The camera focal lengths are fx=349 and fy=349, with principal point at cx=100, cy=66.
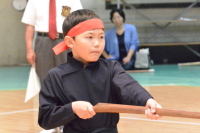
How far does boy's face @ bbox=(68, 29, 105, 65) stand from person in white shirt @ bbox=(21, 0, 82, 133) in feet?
4.48

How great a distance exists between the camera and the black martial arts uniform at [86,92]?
1.63 meters

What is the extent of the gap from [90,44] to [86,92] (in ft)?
0.77

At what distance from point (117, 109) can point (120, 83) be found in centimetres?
29

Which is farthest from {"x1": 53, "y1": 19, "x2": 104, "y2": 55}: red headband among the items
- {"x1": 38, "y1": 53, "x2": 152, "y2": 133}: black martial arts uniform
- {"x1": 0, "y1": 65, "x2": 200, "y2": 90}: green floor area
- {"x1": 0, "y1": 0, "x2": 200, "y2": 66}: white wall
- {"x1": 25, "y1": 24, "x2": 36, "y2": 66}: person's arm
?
{"x1": 0, "y1": 0, "x2": 200, "y2": 66}: white wall

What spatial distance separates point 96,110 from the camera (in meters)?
1.47

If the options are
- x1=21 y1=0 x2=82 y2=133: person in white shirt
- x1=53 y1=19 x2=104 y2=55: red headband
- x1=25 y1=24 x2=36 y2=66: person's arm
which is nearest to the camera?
x1=53 y1=19 x2=104 y2=55: red headband

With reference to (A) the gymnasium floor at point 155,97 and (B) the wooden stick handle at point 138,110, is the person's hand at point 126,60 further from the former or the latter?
(B) the wooden stick handle at point 138,110

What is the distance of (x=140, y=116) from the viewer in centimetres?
368

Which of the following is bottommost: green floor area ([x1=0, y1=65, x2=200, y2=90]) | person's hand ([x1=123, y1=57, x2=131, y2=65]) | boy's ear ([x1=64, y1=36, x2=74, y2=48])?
green floor area ([x1=0, y1=65, x2=200, y2=90])

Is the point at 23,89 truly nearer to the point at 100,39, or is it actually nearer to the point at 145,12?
the point at 100,39

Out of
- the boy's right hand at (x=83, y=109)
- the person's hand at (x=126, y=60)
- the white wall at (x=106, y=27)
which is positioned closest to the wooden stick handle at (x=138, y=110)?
the boy's right hand at (x=83, y=109)

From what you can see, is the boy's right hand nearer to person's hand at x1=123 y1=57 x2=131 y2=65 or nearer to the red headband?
the red headband

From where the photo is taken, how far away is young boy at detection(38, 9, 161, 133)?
1640mm

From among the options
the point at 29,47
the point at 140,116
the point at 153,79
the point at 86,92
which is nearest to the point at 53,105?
the point at 86,92
